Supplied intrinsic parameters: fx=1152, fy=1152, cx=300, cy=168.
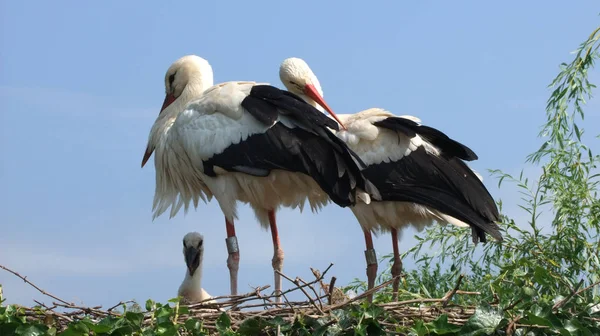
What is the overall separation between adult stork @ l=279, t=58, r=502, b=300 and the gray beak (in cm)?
104

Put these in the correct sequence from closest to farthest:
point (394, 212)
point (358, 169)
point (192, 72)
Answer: point (358, 169) < point (394, 212) < point (192, 72)

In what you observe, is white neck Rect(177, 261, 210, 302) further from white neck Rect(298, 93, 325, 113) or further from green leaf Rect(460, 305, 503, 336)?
green leaf Rect(460, 305, 503, 336)

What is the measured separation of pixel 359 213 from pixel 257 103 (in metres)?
1.09

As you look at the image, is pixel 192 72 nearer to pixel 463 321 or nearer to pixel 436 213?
pixel 436 213

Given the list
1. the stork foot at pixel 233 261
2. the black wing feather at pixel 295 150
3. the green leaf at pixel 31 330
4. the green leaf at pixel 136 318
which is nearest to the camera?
the green leaf at pixel 136 318

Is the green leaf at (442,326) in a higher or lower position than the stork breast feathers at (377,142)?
lower

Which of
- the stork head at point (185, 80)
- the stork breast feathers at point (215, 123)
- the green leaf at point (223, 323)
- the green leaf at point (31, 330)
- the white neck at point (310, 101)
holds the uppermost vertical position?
the stork head at point (185, 80)

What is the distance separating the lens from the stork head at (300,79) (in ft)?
23.6

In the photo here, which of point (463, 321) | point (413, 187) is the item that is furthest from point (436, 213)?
point (463, 321)

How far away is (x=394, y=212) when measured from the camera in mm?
7082

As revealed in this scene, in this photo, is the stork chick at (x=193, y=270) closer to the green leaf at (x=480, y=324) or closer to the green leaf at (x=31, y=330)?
the green leaf at (x=31, y=330)

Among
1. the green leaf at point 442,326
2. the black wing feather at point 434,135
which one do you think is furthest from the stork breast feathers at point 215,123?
the green leaf at point 442,326

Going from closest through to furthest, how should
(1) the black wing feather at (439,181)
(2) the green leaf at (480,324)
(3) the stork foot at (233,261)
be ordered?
(2) the green leaf at (480,324) → (3) the stork foot at (233,261) → (1) the black wing feather at (439,181)

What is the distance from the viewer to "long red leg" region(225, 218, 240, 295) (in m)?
6.74
